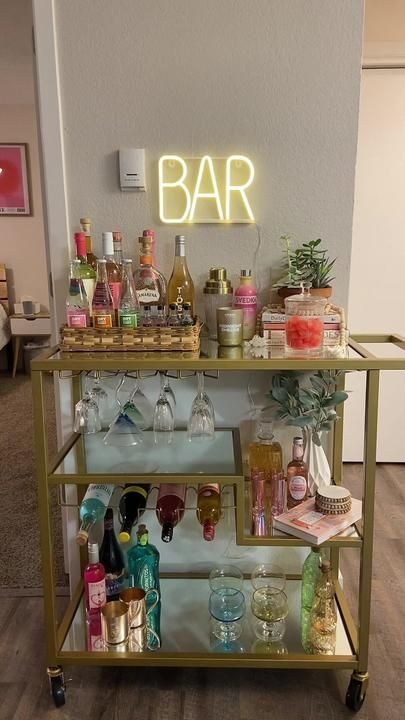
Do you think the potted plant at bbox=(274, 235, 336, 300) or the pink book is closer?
the pink book

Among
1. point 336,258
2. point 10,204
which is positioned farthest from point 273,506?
point 10,204

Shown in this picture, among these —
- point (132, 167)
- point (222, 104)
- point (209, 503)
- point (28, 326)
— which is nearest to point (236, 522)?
point (209, 503)

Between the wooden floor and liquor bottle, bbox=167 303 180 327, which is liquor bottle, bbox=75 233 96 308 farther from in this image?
the wooden floor

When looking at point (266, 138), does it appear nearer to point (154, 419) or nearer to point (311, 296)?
point (311, 296)

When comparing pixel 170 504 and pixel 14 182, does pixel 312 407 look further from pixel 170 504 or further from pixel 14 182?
pixel 14 182

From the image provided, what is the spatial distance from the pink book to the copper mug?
42 centimetres

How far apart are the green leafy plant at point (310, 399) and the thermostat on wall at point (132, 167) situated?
27.3 inches

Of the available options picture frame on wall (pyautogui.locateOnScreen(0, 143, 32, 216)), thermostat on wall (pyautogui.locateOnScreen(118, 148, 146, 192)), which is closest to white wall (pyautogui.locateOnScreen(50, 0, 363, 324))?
thermostat on wall (pyautogui.locateOnScreen(118, 148, 146, 192))

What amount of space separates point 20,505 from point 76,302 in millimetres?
1526

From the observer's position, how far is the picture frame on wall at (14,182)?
5.25m

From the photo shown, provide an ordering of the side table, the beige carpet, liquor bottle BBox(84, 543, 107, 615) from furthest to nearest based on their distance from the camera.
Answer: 1. the side table
2. the beige carpet
3. liquor bottle BBox(84, 543, 107, 615)

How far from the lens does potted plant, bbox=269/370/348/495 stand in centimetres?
159

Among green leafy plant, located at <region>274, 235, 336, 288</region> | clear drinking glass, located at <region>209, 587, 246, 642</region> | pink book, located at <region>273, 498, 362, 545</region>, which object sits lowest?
clear drinking glass, located at <region>209, 587, 246, 642</region>

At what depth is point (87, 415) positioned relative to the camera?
161 centimetres
